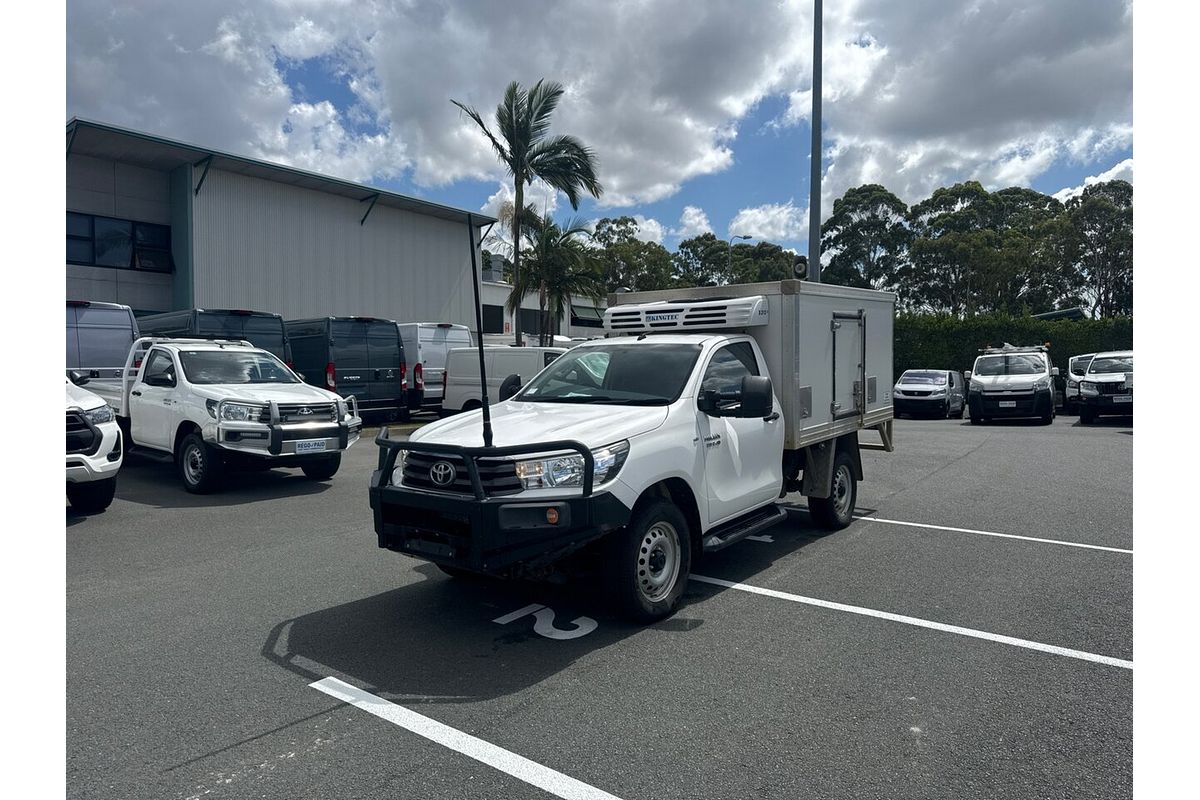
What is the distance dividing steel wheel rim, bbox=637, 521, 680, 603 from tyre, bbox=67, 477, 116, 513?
6315 millimetres

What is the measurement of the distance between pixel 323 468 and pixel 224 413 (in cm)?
170

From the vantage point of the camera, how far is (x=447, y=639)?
5.02 m

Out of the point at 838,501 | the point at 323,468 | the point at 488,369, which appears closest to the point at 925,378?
the point at 488,369

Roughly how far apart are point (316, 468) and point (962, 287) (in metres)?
37.3

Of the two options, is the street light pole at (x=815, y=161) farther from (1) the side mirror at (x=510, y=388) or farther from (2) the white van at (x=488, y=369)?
(1) the side mirror at (x=510, y=388)

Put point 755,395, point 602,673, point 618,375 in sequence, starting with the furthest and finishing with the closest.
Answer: point 618,375, point 755,395, point 602,673

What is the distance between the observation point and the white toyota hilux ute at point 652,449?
4758 millimetres

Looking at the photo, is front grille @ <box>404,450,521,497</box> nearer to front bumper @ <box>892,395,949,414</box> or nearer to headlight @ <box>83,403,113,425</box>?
headlight @ <box>83,403,113,425</box>

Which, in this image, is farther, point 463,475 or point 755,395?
point 755,395

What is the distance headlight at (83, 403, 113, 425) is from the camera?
8.32 metres

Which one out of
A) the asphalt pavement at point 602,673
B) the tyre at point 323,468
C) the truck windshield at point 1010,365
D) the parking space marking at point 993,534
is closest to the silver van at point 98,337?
the tyre at point 323,468

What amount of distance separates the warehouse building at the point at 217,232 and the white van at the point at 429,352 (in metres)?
3.12

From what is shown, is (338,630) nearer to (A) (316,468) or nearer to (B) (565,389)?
(B) (565,389)

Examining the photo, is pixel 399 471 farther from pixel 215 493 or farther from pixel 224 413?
pixel 215 493
